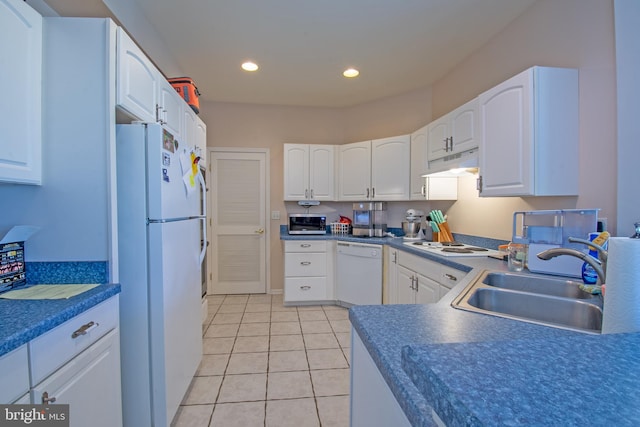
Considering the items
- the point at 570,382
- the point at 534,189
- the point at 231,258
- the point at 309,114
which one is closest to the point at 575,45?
the point at 534,189

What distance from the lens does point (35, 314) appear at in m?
0.97

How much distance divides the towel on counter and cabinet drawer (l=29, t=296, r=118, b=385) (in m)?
0.11

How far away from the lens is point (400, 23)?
2.25 m

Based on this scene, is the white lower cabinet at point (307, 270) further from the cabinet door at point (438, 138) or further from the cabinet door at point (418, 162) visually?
the cabinet door at point (438, 138)

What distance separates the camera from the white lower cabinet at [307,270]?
3.47m

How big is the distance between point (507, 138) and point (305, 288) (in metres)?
2.53

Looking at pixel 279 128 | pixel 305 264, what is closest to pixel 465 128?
pixel 305 264

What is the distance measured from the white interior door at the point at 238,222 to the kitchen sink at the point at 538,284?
297cm

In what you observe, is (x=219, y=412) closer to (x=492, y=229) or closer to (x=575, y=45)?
(x=492, y=229)

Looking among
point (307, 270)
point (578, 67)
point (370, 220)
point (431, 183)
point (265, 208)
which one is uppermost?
point (578, 67)

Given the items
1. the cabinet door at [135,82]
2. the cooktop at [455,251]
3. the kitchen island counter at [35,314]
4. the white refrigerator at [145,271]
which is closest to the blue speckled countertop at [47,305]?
the kitchen island counter at [35,314]

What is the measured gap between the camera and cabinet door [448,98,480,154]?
7.06 feet

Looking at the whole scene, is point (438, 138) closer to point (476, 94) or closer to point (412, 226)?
point (476, 94)

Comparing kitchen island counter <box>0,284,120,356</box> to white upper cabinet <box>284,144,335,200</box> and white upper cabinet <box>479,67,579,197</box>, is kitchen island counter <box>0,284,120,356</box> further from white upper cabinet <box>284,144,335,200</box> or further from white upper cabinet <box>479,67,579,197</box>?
white upper cabinet <box>284,144,335,200</box>
